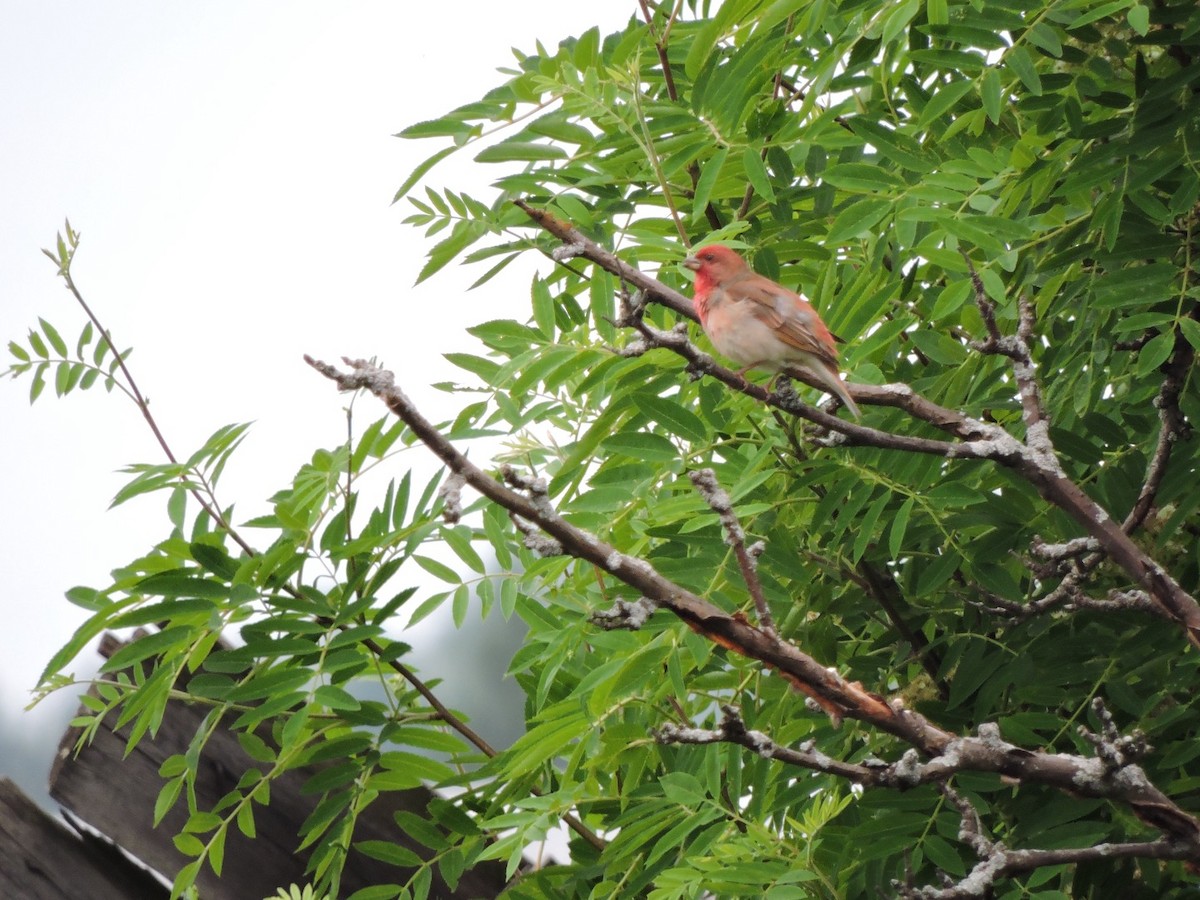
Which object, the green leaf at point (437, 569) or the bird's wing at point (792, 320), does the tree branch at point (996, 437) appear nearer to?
the bird's wing at point (792, 320)

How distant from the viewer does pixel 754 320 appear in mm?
2533

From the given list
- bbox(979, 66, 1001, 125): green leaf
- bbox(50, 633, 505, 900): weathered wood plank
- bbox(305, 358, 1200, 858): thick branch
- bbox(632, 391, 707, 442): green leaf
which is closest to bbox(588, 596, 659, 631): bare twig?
bbox(305, 358, 1200, 858): thick branch

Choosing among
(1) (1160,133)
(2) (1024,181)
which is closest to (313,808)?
(2) (1024,181)

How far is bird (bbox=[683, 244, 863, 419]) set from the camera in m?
2.49

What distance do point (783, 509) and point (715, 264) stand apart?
1.74ft

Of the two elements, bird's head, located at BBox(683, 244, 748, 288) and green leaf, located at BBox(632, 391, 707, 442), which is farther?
bird's head, located at BBox(683, 244, 748, 288)

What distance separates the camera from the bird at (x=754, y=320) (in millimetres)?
2494

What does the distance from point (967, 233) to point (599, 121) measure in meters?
0.75

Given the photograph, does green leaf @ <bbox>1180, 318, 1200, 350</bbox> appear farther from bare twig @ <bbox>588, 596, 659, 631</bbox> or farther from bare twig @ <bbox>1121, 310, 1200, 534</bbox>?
bare twig @ <bbox>588, 596, 659, 631</bbox>

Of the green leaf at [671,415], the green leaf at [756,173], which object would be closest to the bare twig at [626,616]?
the green leaf at [671,415]

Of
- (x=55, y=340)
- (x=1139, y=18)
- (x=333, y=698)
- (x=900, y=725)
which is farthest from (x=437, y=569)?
(x=1139, y=18)

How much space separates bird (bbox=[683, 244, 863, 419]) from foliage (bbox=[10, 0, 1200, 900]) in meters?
0.08

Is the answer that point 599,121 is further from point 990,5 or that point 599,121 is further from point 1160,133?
point 1160,133

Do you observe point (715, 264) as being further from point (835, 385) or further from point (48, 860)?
point (48, 860)
